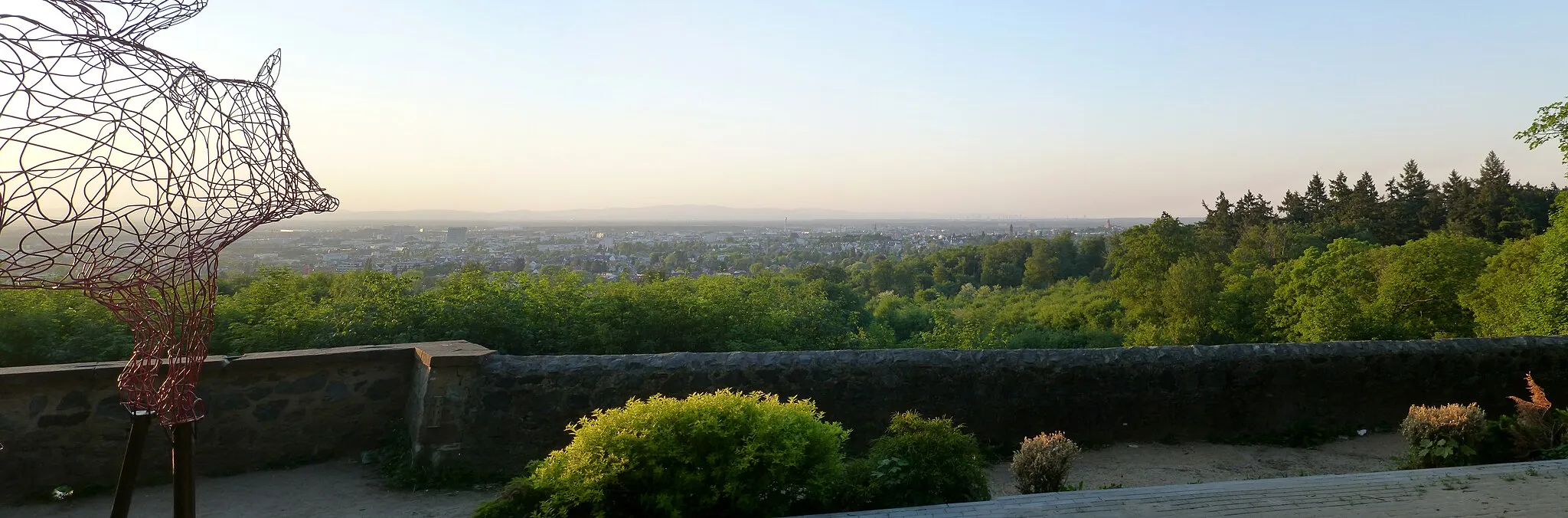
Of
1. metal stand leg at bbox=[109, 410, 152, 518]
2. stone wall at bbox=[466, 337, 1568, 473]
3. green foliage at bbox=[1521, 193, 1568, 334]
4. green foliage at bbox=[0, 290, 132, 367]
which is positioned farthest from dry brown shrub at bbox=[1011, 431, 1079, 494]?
green foliage at bbox=[1521, 193, 1568, 334]

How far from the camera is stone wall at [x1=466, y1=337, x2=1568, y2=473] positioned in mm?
5285

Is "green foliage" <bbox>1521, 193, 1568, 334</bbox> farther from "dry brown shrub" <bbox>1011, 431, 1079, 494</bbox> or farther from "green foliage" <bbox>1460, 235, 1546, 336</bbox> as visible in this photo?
"dry brown shrub" <bbox>1011, 431, 1079, 494</bbox>

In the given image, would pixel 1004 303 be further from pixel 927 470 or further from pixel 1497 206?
pixel 927 470

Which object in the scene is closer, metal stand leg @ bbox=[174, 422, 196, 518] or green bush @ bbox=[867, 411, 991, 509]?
metal stand leg @ bbox=[174, 422, 196, 518]

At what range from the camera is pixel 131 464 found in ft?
9.89

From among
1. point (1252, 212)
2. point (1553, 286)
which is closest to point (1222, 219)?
point (1252, 212)

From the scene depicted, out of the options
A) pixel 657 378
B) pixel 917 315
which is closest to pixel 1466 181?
pixel 917 315

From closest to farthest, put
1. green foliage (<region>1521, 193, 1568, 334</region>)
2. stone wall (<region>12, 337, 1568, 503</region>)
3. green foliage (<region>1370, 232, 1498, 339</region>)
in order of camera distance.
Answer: stone wall (<region>12, 337, 1568, 503</region>)
green foliage (<region>1521, 193, 1568, 334</region>)
green foliage (<region>1370, 232, 1498, 339</region>)

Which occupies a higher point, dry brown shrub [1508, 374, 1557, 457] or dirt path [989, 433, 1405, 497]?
dry brown shrub [1508, 374, 1557, 457]

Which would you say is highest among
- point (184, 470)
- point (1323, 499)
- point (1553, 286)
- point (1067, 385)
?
point (1553, 286)

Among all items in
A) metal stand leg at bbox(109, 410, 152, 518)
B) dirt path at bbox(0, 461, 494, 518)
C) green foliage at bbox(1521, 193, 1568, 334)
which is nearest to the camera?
metal stand leg at bbox(109, 410, 152, 518)

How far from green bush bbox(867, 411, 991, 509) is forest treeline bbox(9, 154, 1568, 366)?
12.8 feet

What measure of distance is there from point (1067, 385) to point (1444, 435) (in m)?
2.41

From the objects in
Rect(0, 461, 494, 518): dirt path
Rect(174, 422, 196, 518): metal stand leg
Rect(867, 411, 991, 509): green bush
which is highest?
Rect(174, 422, 196, 518): metal stand leg
